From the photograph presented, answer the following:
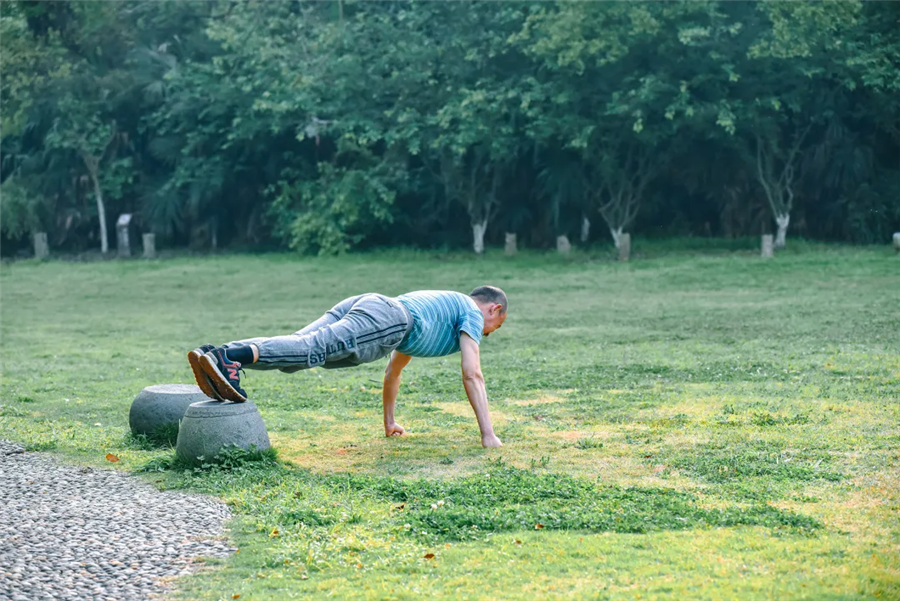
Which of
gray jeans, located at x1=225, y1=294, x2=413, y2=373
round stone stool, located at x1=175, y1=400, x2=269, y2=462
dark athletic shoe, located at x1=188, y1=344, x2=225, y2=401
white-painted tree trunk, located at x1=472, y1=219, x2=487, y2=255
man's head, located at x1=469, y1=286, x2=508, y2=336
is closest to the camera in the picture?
dark athletic shoe, located at x1=188, y1=344, x2=225, y2=401

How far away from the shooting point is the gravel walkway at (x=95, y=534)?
4.96 meters

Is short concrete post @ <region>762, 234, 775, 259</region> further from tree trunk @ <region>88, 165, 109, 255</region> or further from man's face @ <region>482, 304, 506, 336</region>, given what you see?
tree trunk @ <region>88, 165, 109, 255</region>

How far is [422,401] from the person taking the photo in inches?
401

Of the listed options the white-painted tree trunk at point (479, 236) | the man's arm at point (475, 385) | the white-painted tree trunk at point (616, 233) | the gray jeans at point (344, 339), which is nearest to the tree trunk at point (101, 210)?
the white-painted tree trunk at point (479, 236)

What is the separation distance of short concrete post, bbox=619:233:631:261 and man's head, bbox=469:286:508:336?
18094mm

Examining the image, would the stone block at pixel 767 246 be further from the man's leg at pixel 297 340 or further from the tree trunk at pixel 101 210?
the tree trunk at pixel 101 210

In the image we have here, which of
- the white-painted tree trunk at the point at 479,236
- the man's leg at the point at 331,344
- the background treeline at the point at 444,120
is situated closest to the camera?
the man's leg at the point at 331,344

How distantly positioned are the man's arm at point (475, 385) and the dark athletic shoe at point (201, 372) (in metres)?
1.69

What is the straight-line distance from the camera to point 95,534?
5.71m

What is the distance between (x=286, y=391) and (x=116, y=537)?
5.34 m

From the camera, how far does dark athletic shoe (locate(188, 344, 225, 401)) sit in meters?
6.73

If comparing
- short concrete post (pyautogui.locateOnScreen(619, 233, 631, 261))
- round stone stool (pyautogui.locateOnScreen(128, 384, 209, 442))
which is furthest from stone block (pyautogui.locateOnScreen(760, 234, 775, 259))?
round stone stool (pyautogui.locateOnScreen(128, 384, 209, 442))

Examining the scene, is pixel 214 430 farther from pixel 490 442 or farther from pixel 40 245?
pixel 40 245

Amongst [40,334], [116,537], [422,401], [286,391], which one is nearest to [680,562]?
[116,537]
